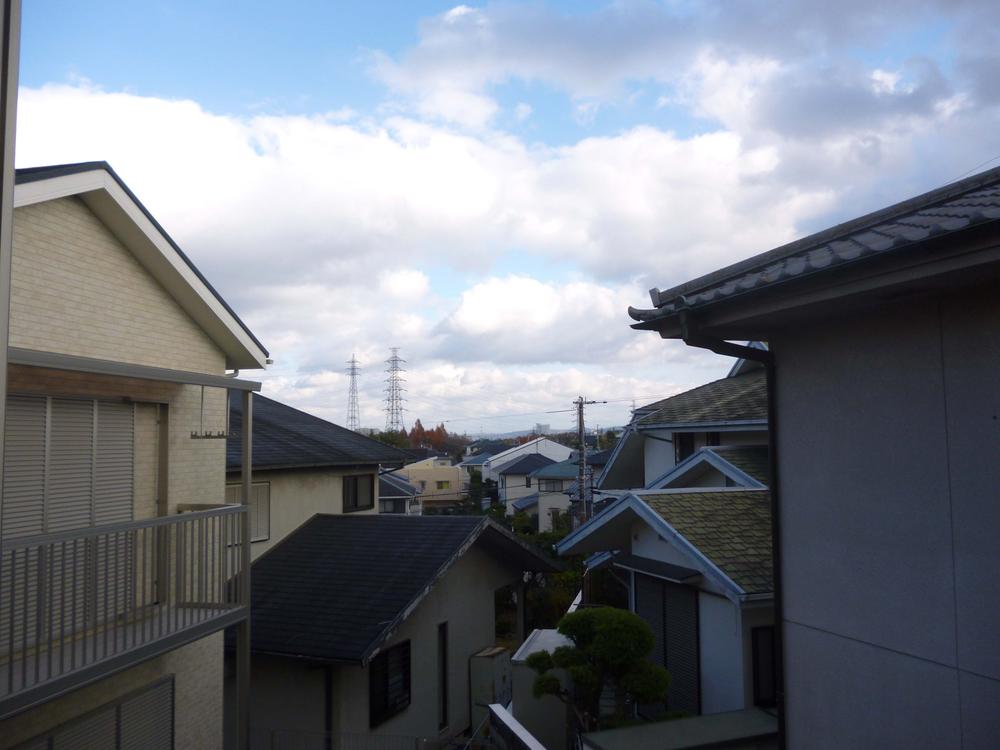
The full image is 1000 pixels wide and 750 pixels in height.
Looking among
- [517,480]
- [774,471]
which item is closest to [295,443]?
[774,471]

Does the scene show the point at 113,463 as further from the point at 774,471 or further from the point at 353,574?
the point at 774,471

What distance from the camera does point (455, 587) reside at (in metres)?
13.4

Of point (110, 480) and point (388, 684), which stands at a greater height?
point (110, 480)

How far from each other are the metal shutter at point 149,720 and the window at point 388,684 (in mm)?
2949

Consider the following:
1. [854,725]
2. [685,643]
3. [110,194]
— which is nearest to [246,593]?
→ [110,194]

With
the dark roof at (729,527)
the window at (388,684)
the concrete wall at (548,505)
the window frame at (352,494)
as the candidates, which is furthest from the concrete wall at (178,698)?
the concrete wall at (548,505)

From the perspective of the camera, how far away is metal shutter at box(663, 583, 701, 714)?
979 centimetres

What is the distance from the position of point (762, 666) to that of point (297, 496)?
9411mm

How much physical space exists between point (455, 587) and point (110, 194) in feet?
28.1

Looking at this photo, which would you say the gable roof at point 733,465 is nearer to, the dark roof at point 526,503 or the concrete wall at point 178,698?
the concrete wall at point 178,698

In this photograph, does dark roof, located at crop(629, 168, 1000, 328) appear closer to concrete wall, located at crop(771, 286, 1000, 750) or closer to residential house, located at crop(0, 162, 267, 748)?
concrete wall, located at crop(771, 286, 1000, 750)

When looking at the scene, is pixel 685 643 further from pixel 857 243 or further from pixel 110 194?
pixel 110 194

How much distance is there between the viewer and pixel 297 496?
48.7 ft

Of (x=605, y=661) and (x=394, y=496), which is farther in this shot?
(x=394, y=496)
